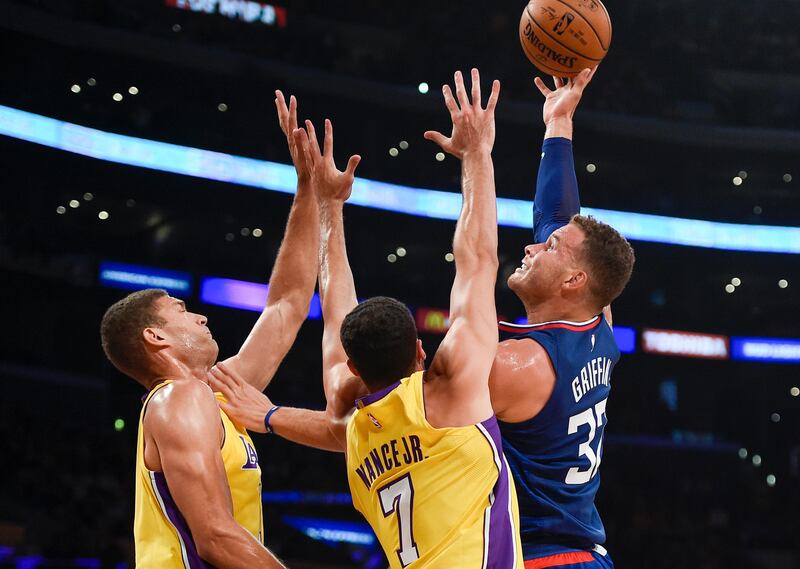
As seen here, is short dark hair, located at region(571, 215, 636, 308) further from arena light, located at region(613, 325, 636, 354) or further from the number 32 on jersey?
arena light, located at region(613, 325, 636, 354)

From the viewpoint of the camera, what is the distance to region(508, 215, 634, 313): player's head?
3463 millimetres

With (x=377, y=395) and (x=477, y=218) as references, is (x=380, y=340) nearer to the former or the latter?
(x=377, y=395)

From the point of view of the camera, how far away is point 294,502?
52.5ft

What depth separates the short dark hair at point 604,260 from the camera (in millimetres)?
3469

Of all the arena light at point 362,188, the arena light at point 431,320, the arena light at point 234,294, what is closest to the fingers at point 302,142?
the arena light at point 362,188

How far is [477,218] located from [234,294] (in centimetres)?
1699

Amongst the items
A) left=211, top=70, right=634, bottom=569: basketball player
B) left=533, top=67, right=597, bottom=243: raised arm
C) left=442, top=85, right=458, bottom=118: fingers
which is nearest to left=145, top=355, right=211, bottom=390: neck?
left=211, top=70, right=634, bottom=569: basketball player

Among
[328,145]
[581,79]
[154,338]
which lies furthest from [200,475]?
[581,79]

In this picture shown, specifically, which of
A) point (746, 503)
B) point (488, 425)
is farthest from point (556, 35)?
point (746, 503)

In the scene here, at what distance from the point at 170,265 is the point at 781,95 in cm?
1652

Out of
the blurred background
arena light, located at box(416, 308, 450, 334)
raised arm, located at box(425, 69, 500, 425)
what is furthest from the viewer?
arena light, located at box(416, 308, 450, 334)

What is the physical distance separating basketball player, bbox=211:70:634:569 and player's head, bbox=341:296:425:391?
1.15ft

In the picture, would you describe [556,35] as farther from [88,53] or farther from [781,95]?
[781,95]

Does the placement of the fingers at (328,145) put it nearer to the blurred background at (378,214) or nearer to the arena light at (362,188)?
the blurred background at (378,214)
